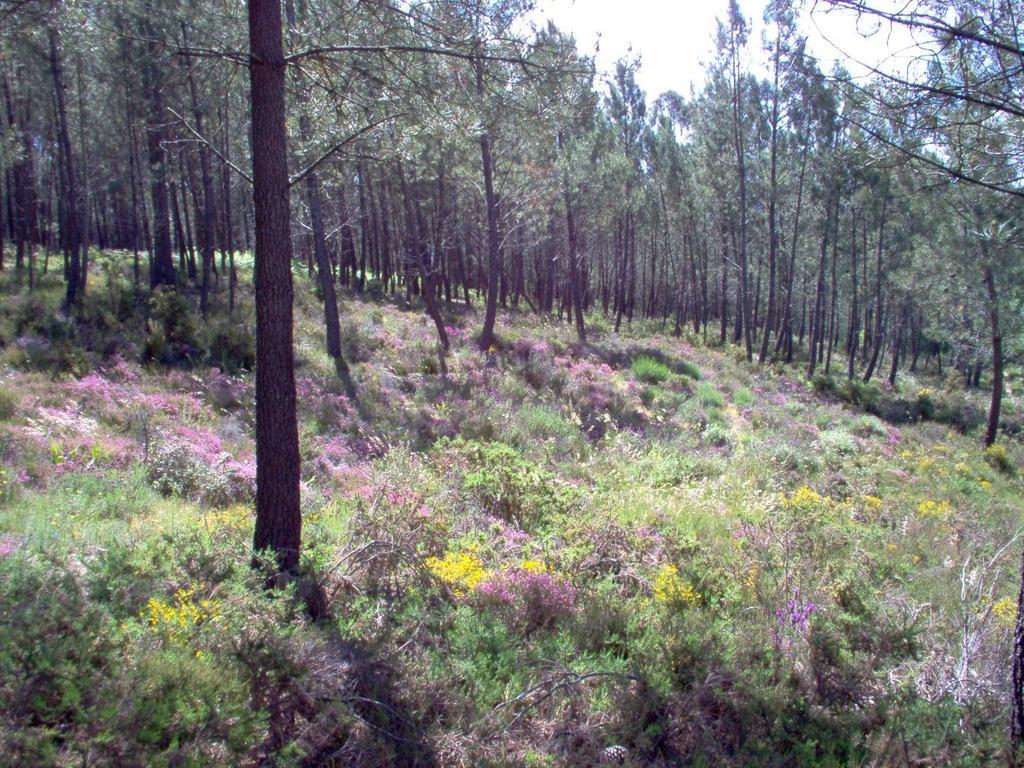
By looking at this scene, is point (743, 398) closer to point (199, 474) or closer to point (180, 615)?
point (199, 474)

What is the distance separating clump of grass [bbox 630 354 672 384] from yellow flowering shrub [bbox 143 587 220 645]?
15.8m

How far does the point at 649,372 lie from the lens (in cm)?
1941

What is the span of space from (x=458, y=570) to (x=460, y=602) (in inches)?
13.3

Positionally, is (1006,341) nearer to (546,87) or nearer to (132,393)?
(546,87)

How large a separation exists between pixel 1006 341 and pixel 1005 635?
22.1m

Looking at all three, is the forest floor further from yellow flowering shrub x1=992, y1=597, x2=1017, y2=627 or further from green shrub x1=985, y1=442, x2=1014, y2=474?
green shrub x1=985, y1=442, x2=1014, y2=474

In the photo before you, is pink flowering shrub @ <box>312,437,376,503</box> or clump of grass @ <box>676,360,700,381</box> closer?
pink flowering shrub @ <box>312,437,376,503</box>

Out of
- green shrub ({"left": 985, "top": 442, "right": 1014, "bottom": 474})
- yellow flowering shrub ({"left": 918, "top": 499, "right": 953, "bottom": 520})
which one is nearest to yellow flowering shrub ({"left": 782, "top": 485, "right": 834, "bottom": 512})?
yellow flowering shrub ({"left": 918, "top": 499, "right": 953, "bottom": 520})

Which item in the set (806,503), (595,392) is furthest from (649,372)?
(806,503)

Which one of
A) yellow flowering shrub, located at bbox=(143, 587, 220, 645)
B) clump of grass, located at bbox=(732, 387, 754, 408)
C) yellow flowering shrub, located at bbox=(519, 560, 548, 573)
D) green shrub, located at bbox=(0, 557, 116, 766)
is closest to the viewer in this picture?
green shrub, located at bbox=(0, 557, 116, 766)

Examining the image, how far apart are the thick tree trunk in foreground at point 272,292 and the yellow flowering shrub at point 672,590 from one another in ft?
9.69

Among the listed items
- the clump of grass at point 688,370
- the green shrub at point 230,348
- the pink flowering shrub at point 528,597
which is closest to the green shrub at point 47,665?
the pink flowering shrub at point 528,597

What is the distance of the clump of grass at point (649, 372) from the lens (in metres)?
19.3

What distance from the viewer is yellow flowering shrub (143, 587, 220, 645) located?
386cm
